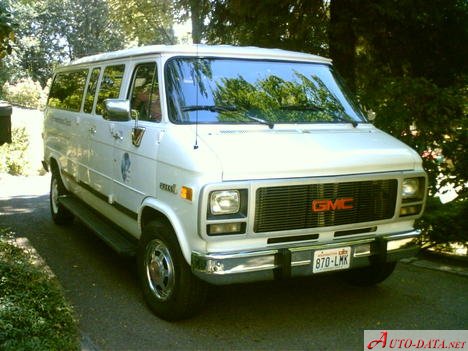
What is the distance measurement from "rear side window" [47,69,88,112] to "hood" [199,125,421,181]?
3.20 meters

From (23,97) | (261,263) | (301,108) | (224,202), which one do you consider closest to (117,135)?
(301,108)

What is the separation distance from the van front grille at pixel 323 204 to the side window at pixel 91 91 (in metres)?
3.14

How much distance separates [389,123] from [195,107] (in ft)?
10.8

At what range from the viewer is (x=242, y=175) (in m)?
3.68

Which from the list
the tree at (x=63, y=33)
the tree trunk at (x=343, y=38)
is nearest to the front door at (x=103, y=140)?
the tree trunk at (x=343, y=38)

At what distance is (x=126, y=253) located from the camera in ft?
15.4

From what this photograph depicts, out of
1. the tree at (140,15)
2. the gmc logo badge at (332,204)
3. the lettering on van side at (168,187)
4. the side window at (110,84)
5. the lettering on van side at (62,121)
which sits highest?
the tree at (140,15)

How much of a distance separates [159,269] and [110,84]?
2.34 m

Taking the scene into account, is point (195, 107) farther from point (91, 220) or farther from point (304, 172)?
point (91, 220)

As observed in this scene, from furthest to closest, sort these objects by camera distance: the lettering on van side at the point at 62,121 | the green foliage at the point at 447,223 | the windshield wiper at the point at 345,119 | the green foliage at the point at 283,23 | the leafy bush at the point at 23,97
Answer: the leafy bush at the point at 23,97
the green foliage at the point at 283,23
the lettering on van side at the point at 62,121
the green foliage at the point at 447,223
the windshield wiper at the point at 345,119

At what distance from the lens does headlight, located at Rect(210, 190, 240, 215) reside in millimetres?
3648

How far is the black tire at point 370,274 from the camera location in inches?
195

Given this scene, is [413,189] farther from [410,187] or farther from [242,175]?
[242,175]

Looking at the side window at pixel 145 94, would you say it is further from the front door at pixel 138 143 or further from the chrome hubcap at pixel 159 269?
the chrome hubcap at pixel 159 269
